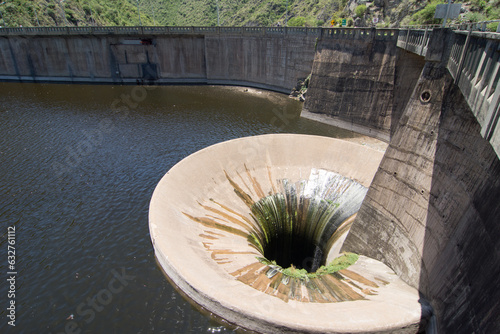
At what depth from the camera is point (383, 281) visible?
12.7m

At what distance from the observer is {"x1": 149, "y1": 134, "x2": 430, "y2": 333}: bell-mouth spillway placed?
35.1ft

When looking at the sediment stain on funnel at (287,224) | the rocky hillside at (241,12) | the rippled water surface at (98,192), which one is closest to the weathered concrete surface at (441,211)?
the sediment stain on funnel at (287,224)

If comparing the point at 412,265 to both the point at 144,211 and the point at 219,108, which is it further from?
the point at 219,108

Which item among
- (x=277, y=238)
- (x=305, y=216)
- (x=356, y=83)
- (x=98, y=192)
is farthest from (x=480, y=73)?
Answer: (x=356, y=83)

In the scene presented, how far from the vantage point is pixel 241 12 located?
11156cm

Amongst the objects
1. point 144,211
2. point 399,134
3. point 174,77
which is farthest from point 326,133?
point 174,77

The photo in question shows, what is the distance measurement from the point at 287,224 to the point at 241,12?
365 ft

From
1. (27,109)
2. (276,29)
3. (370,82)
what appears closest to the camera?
(370,82)

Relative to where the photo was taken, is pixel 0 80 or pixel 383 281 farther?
pixel 0 80

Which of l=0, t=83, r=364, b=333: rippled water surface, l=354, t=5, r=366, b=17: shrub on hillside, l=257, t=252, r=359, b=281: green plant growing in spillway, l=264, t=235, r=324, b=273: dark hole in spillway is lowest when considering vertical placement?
l=264, t=235, r=324, b=273: dark hole in spillway

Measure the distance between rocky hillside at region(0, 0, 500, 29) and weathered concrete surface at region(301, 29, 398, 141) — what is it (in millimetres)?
7781

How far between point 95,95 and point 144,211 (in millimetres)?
35969

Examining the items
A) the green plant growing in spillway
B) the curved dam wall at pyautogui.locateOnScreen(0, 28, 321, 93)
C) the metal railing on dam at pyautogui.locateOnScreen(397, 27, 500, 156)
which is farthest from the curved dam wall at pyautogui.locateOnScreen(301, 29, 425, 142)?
the green plant growing in spillway

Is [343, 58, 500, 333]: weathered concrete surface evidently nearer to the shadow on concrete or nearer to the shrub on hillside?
the shadow on concrete
